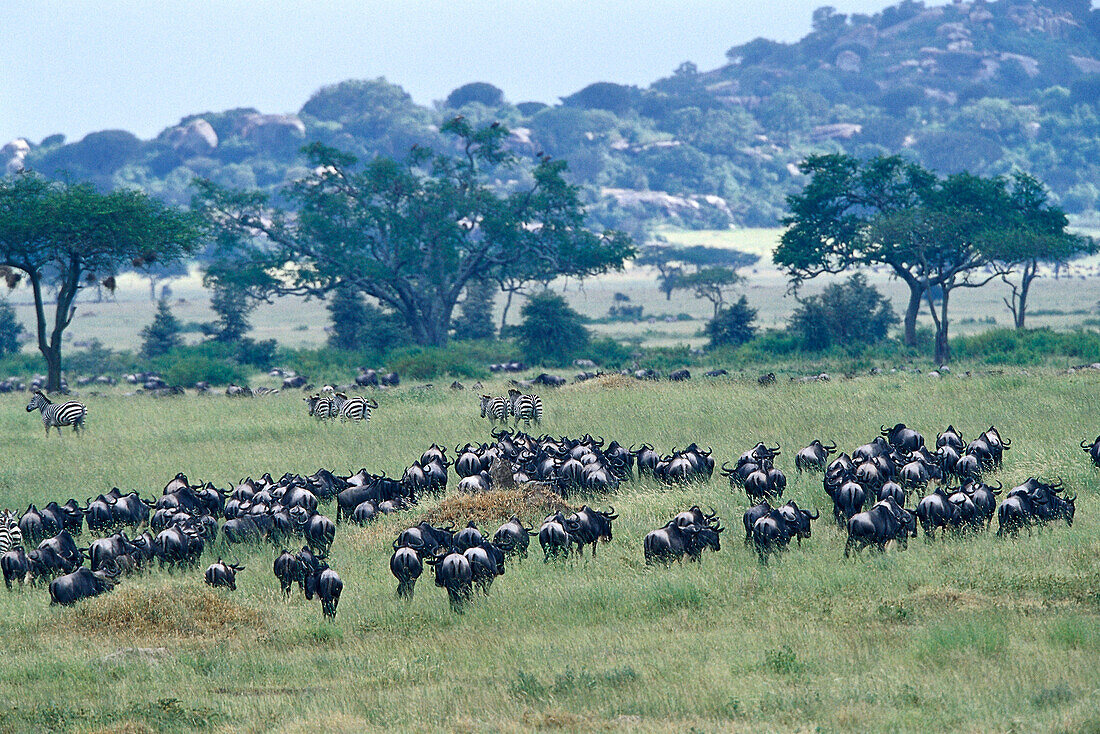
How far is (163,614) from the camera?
42.6 feet

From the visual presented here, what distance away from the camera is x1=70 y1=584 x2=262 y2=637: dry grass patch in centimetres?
1273

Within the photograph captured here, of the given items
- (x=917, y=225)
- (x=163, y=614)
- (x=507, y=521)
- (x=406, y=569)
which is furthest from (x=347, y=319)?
(x=163, y=614)

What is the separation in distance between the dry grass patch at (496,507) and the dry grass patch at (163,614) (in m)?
3.96

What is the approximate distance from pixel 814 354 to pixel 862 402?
1932 centimetres

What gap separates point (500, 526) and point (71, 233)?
29458 mm

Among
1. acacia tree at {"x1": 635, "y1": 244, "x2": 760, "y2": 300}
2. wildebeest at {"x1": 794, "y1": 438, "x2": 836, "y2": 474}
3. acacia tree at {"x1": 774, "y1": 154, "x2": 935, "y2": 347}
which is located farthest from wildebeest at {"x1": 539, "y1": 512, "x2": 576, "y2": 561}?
acacia tree at {"x1": 635, "y1": 244, "x2": 760, "y2": 300}

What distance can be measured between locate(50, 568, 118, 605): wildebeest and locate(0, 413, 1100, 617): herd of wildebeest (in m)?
0.02

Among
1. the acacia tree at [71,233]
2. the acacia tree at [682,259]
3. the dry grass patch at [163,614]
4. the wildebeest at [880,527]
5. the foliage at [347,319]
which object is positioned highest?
the acacia tree at [682,259]

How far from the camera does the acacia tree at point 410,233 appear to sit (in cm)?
5328

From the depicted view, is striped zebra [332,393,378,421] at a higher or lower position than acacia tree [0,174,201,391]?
lower

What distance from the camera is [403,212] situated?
55094 millimetres

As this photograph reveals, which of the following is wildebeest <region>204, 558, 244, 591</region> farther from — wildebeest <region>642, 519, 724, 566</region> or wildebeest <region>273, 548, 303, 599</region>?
wildebeest <region>642, 519, 724, 566</region>

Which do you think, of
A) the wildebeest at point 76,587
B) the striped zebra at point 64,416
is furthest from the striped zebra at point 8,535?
the striped zebra at point 64,416

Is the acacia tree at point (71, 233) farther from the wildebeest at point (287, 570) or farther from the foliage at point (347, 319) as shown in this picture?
the wildebeest at point (287, 570)
